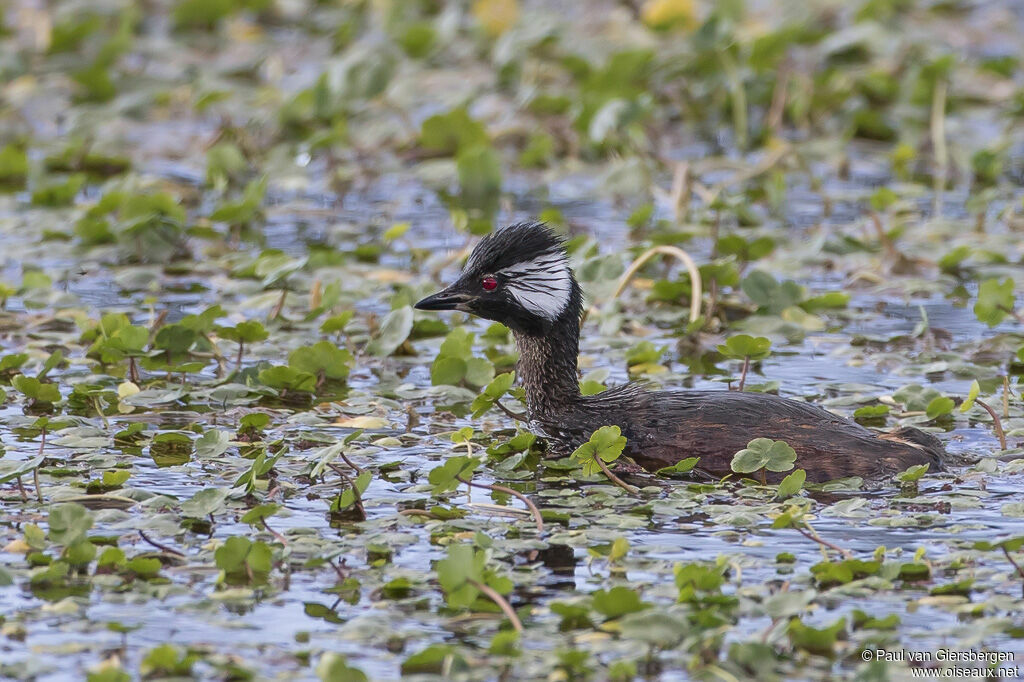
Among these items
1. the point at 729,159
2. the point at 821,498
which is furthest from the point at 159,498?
the point at 729,159

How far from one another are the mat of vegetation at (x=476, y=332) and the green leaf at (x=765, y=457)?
0.02 m

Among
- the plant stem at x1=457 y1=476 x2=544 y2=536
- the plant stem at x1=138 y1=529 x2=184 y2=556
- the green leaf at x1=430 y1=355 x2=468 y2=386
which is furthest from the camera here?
the green leaf at x1=430 y1=355 x2=468 y2=386

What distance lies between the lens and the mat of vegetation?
5801 millimetres

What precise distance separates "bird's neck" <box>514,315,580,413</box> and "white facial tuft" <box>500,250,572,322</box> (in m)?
0.11

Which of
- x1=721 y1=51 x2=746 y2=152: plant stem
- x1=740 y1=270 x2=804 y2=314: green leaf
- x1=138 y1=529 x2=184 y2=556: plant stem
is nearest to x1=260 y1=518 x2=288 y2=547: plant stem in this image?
x1=138 y1=529 x2=184 y2=556: plant stem

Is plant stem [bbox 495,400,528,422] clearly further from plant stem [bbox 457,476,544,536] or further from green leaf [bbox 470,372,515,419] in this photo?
plant stem [bbox 457,476,544,536]

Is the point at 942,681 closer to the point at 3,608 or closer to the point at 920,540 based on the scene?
the point at 920,540

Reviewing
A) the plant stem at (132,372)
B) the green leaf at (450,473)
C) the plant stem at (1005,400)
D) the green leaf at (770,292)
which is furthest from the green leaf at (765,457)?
the plant stem at (132,372)

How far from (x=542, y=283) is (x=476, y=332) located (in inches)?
80.0

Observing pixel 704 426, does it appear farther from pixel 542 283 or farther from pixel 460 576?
pixel 460 576

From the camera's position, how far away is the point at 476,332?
32.9 ft

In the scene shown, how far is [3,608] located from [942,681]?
333 centimetres

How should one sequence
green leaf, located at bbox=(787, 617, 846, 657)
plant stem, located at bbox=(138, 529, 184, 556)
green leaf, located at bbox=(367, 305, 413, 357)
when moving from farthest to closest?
green leaf, located at bbox=(367, 305, 413, 357) → plant stem, located at bbox=(138, 529, 184, 556) → green leaf, located at bbox=(787, 617, 846, 657)

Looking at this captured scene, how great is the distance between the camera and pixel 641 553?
6457 millimetres
